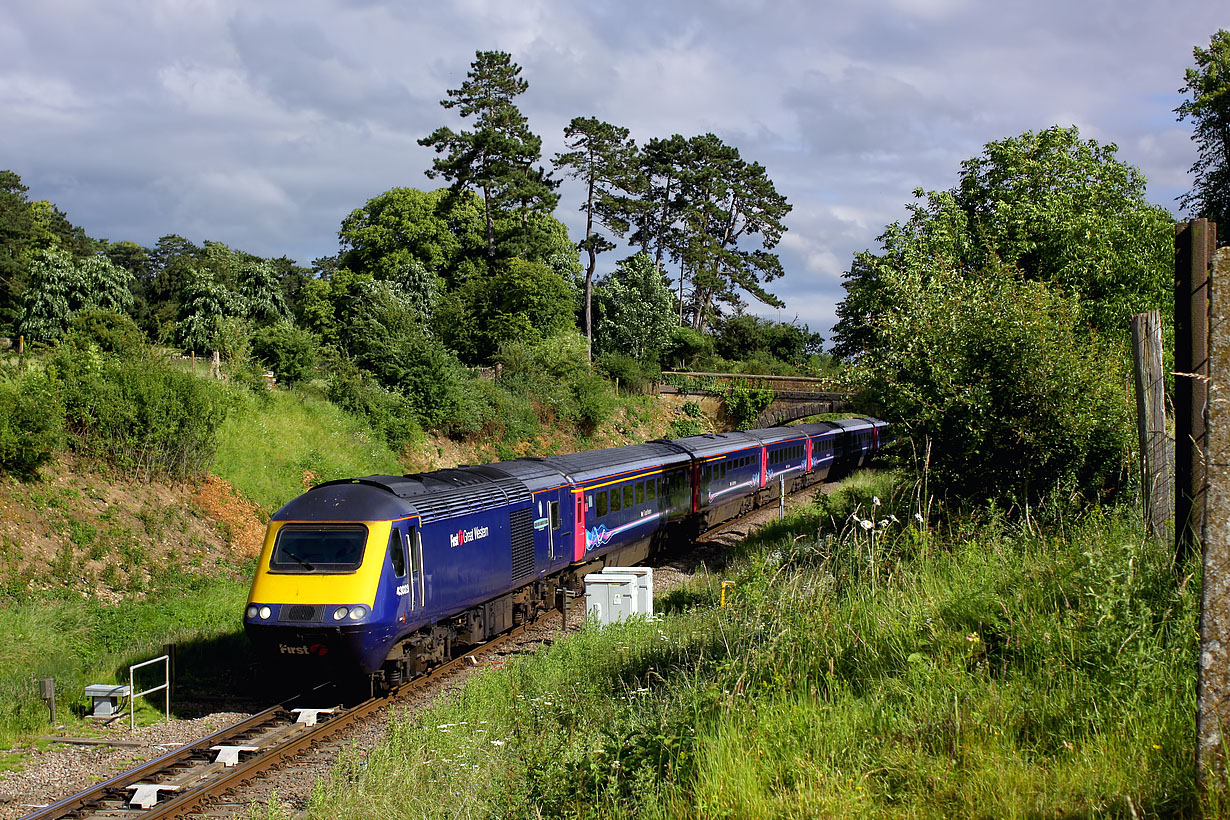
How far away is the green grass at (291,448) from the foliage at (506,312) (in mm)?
14729

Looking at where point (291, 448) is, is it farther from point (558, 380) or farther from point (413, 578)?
point (558, 380)

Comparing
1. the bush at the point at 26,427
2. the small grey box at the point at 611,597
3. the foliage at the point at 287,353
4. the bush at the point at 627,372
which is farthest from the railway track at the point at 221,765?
the bush at the point at 627,372

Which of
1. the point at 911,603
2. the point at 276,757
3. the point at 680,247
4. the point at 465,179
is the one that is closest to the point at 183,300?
the point at 465,179

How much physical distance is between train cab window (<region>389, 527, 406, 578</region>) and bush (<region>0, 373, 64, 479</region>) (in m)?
9.81

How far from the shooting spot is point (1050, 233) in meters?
20.7

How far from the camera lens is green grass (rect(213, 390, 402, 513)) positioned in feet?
74.1

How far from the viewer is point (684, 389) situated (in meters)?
49.9

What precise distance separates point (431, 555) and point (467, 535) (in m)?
0.94

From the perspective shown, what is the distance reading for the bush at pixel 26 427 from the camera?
16.4 m

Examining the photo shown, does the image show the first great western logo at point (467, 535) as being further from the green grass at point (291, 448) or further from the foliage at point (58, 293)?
the foliage at point (58, 293)

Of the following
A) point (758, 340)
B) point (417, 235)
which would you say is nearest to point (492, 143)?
point (417, 235)

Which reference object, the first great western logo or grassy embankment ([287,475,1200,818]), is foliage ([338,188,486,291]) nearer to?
the first great western logo

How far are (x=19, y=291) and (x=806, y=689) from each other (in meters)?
50.5

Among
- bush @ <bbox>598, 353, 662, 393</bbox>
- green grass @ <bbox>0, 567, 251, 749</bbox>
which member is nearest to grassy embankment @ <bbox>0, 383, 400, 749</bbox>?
green grass @ <bbox>0, 567, 251, 749</bbox>
